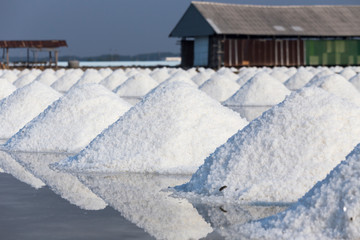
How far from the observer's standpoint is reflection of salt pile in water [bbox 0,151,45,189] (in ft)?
30.2

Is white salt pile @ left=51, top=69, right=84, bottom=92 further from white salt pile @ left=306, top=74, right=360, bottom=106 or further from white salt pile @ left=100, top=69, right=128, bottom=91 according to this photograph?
white salt pile @ left=306, top=74, right=360, bottom=106

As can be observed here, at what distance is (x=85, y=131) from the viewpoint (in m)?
13.1

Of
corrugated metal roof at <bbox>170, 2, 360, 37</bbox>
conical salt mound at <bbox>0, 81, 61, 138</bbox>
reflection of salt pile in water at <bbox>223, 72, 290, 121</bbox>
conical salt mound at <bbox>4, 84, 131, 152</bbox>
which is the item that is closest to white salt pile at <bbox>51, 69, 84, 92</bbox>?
reflection of salt pile in water at <bbox>223, 72, 290, 121</bbox>

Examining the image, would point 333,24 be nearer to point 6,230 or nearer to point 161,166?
point 161,166

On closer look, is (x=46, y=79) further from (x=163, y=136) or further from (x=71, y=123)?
(x=163, y=136)

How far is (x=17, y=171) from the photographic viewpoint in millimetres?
10172

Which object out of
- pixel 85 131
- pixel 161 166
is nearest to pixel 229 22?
pixel 85 131

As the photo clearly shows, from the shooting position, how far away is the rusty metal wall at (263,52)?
4578 centimetres

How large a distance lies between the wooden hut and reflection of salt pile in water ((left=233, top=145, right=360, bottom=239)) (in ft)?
125

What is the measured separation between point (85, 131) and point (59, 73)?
27771 mm

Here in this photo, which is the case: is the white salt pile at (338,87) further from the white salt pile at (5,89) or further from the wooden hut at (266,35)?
the wooden hut at (266,35)

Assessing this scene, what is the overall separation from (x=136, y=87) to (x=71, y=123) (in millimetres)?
15805

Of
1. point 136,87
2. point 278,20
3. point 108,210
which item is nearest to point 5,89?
point 136,87

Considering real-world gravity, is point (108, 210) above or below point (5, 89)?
above
